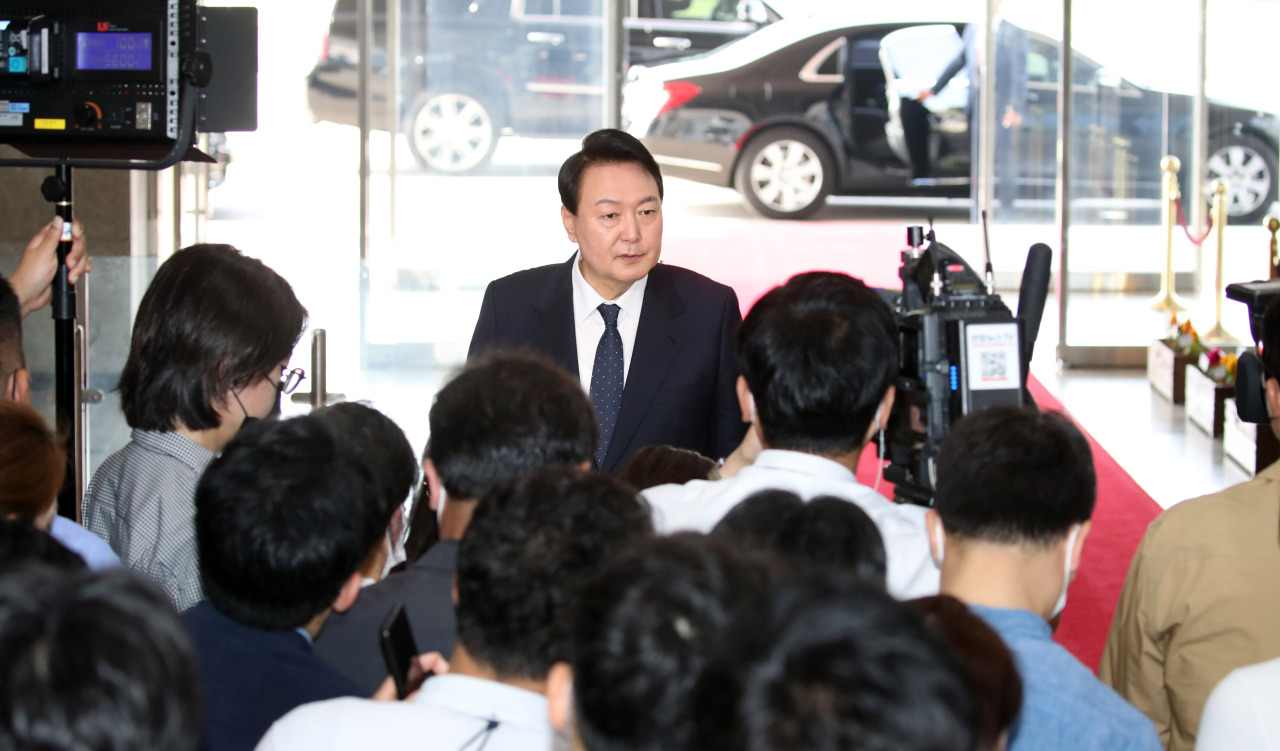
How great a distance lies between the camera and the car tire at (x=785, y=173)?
25.8 ft

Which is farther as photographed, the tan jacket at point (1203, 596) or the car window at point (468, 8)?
the car window at point (468, 8)

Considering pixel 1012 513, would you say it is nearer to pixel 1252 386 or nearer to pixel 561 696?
pixel 561 696

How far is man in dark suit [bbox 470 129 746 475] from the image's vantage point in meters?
2.63

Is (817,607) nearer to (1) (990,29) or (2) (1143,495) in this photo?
(2) (1143,495)

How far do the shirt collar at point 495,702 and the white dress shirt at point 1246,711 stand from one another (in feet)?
2.18

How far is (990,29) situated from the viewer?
7.89 meters

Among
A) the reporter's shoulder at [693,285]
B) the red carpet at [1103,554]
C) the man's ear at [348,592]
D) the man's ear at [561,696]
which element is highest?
the reporter's shoulder at [693,285]

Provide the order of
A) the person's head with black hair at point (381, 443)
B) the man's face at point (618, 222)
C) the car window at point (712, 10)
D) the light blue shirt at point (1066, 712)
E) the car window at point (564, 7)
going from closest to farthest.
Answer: the light blue shirt at point (1066, 712) → the person's head with black hair at point (381, 443) → the man's face at point (618, 222) → the car window at point (564, 7) → the car window at point (712, 10)

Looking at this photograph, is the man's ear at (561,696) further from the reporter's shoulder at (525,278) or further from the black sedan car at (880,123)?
the black sedan car at (880,123)

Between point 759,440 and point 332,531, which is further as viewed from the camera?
point 759,440

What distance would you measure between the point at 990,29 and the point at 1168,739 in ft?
21.8

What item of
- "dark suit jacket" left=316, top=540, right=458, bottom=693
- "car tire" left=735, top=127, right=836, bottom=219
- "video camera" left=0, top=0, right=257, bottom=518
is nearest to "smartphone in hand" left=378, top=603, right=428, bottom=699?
"dark suit jacket" left=316, top=540, right=458, bottom=693

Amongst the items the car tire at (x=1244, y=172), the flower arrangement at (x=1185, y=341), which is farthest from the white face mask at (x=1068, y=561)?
the car tire at (x=1244, y=172)

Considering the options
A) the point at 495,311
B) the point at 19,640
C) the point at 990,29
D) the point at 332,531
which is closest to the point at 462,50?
the point at 990,29
